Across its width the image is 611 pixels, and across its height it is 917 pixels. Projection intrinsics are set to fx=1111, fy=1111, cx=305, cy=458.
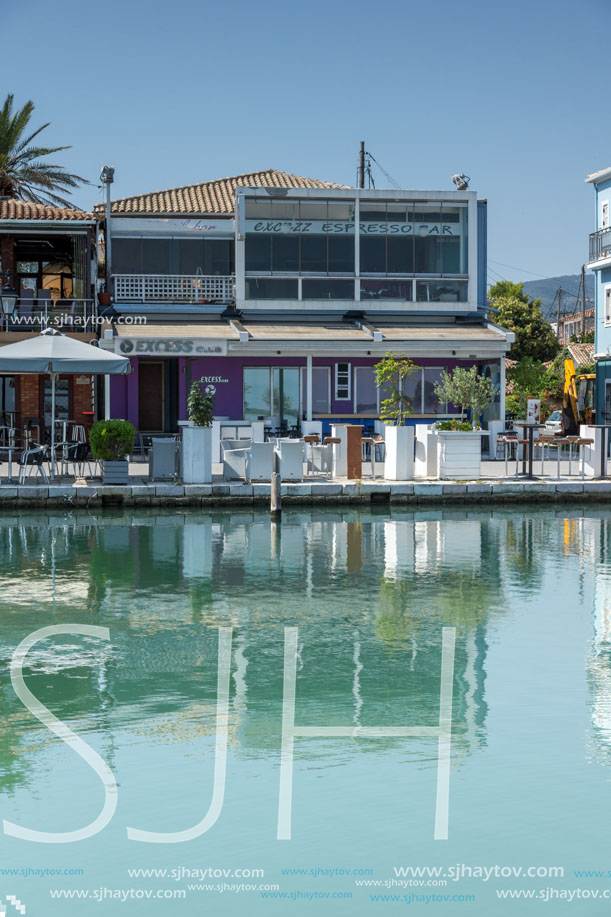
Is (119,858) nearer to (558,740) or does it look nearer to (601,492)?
(558,740)

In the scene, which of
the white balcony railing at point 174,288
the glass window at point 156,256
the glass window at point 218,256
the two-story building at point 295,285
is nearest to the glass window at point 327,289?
the two-story building at point 295,285

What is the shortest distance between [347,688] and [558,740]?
1805 mm

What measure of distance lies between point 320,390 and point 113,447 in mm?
11346

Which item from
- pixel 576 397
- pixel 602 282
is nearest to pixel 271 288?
pixel 602 282

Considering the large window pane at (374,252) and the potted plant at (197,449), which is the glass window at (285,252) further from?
the potted plant at (197,449)

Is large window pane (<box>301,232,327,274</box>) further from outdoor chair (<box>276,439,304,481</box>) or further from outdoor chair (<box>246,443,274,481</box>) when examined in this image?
outdoor chair (<box>276,439,304,481</box>)

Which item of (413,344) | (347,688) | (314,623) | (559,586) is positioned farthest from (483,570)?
(413,344)

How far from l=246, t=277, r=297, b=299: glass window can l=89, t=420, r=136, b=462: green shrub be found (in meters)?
10.9

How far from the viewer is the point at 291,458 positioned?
21.0 m

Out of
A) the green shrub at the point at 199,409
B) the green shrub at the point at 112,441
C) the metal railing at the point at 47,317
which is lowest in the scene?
the green shrub at the point at 112,441

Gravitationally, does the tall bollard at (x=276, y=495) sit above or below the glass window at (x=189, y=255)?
below

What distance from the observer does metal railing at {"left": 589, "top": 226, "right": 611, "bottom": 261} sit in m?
35.6

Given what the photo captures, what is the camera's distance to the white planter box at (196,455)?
20.6 metres

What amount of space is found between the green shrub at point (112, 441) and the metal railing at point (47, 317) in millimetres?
7659
